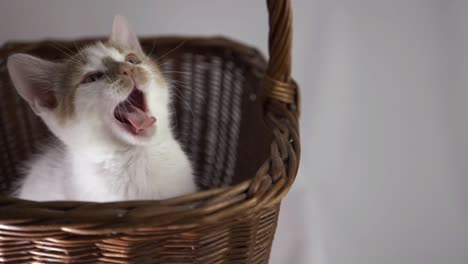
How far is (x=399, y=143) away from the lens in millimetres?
1500

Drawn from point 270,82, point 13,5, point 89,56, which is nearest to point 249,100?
point 270,82

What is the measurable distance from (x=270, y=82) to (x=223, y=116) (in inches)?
17.0

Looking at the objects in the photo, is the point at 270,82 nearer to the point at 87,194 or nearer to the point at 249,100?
the point at 249,100

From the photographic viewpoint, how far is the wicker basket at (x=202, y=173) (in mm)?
679

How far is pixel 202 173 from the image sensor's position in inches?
60.2

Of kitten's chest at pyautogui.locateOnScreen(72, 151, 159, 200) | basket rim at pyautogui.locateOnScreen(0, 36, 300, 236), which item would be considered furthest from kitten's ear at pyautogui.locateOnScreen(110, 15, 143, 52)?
basket rim at pyautogui.locateOnScreen(0, 36, 300, 236)

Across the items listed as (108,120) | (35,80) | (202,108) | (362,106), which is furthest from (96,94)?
(362,106)

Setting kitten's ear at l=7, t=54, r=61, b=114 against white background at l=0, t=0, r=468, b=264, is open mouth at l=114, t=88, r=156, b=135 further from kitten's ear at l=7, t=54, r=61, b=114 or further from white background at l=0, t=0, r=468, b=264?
white background at l=0, t=0, r=468, b=264

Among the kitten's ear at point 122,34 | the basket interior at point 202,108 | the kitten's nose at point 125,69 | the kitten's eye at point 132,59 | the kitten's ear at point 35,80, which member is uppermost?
the kitten's ear at point 122,34

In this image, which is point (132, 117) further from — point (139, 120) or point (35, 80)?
point (35, 80)

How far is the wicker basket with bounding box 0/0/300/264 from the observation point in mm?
679

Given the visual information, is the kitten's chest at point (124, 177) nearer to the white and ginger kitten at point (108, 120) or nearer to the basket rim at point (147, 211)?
the white and ginger kitten at point (108, 120)

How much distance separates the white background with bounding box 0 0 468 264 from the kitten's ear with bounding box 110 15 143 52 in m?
0.54

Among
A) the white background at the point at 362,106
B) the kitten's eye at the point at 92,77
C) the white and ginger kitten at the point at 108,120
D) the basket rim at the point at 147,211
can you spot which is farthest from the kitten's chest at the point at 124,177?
the white background at the point at 362,106
